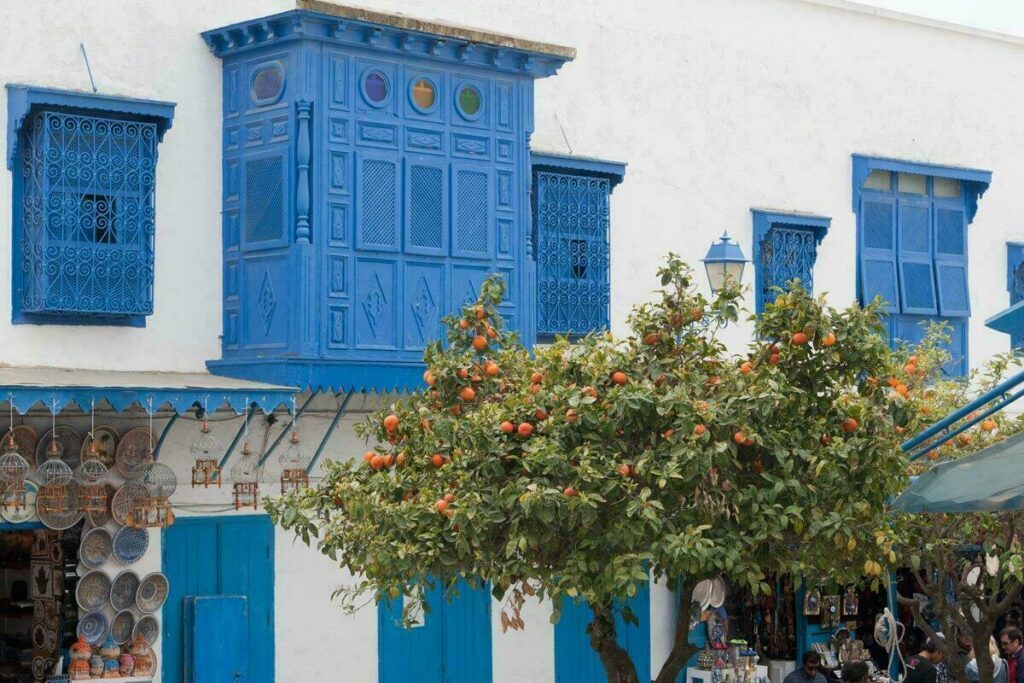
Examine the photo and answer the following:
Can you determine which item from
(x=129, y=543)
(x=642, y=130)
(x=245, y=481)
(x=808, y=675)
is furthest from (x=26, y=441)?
(x=642, y=130)

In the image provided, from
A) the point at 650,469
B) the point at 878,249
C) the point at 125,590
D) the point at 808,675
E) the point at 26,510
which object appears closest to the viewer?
the point at 650,469

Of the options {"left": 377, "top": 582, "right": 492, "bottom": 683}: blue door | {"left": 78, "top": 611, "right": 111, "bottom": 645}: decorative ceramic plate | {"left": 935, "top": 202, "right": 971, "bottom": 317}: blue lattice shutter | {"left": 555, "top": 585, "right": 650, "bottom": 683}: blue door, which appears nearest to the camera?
{"left": 78, "top": 611, "right": 111, "bottom": 645}: decorative ceramic plate

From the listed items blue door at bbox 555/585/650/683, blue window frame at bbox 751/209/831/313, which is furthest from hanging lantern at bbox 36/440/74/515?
blue window frame at bbox 751/209/831/313

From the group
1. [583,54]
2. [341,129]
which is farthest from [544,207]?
[341,129]

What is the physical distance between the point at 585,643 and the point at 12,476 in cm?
634

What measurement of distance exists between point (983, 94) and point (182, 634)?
11.5 meters

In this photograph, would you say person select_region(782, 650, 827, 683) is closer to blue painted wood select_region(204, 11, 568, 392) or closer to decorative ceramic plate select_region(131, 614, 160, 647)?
blue painted wood select_region(204, 11, 568, 392)

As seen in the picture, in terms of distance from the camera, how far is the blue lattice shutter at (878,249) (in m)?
19.7

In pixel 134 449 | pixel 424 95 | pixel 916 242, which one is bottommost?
pixel 134 449

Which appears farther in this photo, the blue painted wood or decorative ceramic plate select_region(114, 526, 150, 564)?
the blue painted wood

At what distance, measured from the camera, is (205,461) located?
47.5 feet

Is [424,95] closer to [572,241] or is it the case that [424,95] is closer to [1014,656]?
[572,241]

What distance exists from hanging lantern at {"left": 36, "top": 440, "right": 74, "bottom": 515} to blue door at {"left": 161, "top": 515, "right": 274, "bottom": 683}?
117 cm

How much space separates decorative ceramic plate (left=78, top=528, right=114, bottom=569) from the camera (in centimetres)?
1394
